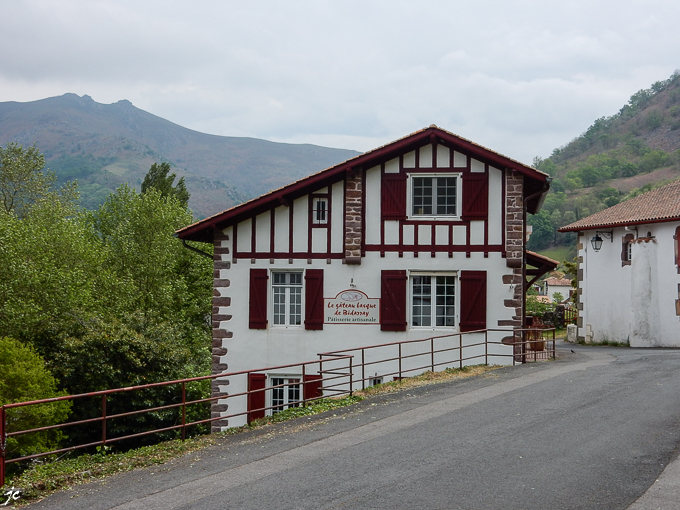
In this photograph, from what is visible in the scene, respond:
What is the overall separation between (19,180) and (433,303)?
118 feet

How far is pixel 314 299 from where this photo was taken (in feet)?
58.4

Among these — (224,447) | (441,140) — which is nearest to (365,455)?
(224,447)

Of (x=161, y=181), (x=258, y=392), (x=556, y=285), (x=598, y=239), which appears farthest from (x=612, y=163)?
(x=258, y=392)

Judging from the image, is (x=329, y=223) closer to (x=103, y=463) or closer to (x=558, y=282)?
(x=103, y=463)

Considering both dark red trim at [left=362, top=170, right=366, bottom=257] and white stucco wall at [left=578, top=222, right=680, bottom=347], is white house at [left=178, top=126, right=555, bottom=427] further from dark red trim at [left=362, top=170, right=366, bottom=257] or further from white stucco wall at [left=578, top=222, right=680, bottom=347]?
white stucco wall at [left=578, top=222, right=680, bottom=347]

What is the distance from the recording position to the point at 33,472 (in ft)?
26.5

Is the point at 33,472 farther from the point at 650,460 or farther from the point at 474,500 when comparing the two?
the point at 650,460

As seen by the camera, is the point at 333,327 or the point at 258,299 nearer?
the point at 333,327

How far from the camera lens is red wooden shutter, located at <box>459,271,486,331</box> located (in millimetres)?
17531

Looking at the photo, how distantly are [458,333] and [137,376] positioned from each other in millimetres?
8892

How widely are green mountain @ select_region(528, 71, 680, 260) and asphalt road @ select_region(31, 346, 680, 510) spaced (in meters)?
92.3

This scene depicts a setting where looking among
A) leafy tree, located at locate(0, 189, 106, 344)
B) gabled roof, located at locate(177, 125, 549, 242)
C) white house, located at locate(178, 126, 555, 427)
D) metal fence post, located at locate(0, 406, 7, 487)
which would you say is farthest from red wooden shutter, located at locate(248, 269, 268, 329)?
metal fence post, located at locate(0, 406, 7, 487)

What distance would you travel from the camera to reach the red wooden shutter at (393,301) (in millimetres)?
17625

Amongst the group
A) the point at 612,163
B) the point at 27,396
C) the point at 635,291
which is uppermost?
the point at 612,163
